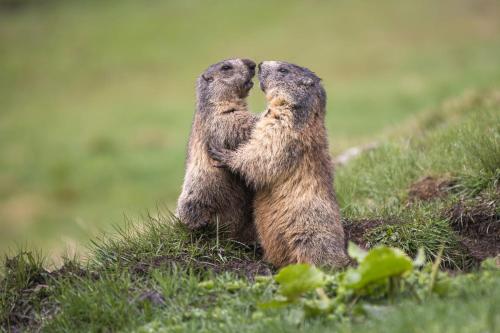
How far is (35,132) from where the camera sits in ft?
94.9

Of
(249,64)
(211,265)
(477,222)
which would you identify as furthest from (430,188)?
(211,265)

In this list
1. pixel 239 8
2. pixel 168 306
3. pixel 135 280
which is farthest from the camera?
pixel 239 8

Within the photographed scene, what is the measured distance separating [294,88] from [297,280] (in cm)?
219

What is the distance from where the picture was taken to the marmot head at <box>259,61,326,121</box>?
656cm

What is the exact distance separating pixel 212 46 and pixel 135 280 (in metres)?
28.5

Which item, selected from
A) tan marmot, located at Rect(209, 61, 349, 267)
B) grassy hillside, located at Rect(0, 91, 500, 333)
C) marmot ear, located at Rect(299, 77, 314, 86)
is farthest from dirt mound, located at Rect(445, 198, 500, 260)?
marmot ear, located at Rect(299, 77, 314, 86)

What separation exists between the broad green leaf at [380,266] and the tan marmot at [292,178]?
1099 mm

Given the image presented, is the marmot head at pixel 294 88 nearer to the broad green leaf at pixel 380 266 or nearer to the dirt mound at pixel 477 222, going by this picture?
the dirt mound at pixel 477 222

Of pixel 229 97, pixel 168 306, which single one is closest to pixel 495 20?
pixel 229 97

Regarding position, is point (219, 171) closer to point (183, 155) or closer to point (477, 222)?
point (477, 222)

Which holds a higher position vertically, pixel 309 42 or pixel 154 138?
pixel 309 42

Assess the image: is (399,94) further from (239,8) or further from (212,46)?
(239,8)

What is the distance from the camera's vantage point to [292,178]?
6.36 m

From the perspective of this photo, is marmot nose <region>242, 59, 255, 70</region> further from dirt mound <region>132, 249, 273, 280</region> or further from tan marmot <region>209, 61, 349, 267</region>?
dirt mound <region>132, 249, 273, 280</region>
